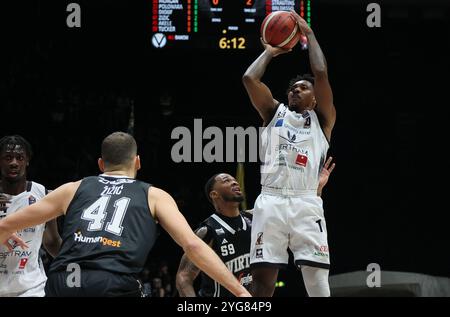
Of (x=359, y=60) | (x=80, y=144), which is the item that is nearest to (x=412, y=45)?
(x=359, y=60)

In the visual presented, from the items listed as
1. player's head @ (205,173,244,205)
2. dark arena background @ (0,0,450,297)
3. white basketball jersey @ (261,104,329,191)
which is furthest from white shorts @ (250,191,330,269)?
dark arena background @ (0,0,450,297)

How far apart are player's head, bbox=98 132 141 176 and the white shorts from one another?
4.75 ft

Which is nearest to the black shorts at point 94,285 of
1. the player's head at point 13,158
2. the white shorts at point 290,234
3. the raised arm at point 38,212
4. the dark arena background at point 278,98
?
the raised arm at point 38,212

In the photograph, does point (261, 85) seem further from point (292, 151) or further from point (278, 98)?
point (278, 98)

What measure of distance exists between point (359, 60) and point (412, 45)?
0.68 metres

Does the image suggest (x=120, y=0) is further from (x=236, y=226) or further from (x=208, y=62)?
(x=236, y=226)

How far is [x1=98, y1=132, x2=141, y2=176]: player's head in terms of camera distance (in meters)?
3.94

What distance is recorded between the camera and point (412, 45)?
9859 mm

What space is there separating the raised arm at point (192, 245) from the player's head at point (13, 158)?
2152 mm

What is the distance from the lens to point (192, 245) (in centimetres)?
354

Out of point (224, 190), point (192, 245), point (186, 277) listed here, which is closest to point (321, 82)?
point (224, 190)

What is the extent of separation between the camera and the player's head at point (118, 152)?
155 inches

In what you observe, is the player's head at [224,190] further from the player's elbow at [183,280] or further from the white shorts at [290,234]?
the white shorts at [290,234]

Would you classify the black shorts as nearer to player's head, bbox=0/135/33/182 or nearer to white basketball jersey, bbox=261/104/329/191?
white basketball jersey, bbox=261/104/329/191
